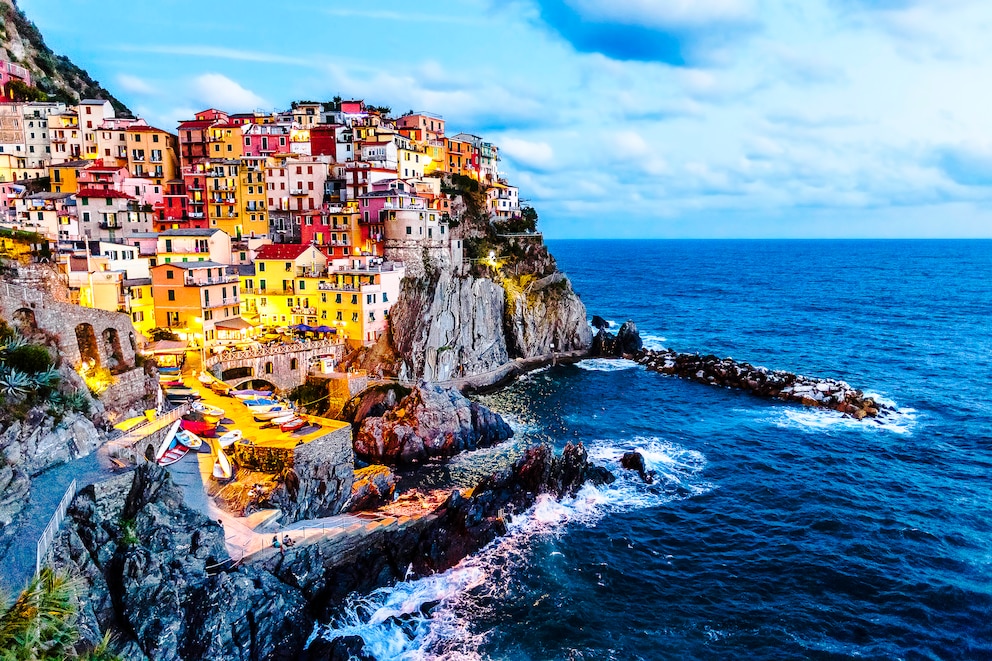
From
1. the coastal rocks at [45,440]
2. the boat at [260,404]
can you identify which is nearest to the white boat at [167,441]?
the coastal rocks at [45,440]

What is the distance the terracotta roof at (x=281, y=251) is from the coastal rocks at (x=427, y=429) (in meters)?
23.8

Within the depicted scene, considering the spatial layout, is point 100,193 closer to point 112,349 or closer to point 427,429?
point 112,349

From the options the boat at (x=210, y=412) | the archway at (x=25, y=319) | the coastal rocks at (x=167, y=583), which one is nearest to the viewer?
the coastal rocks at (x=167, y=583)

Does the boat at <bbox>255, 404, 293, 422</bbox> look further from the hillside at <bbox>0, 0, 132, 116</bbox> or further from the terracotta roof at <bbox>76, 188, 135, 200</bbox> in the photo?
the hillside at <bbox>0, 0, 132, 116</bbox>

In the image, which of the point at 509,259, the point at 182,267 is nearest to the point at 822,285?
the point at 509,259

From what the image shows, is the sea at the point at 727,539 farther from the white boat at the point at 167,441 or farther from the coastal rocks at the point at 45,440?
the coastal rocks at the point at 45,440

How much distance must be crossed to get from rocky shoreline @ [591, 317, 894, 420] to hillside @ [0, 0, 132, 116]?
92368 mm

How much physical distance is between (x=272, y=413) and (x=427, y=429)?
41.9 ft

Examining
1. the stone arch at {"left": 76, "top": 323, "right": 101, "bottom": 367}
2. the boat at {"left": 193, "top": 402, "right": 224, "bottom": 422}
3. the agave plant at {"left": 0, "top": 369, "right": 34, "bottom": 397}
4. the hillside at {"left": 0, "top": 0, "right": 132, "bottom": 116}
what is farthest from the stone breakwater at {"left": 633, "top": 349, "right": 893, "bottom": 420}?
the hillside at {"left": 0, "top": 0, "right": 132, "bottom": 116}

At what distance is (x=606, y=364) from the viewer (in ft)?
264

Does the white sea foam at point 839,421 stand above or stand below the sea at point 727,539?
above

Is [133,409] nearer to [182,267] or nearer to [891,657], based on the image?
[182,267]

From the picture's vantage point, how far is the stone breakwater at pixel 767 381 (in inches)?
2399

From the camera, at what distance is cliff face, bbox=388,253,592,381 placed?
66000mm
